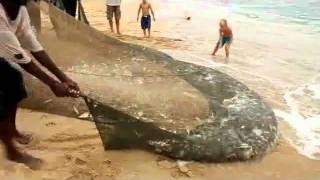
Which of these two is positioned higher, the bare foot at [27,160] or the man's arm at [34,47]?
the man's arm at [34,47]

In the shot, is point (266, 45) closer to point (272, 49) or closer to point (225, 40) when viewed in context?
point (272, 49)

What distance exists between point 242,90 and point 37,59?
83.3 inches

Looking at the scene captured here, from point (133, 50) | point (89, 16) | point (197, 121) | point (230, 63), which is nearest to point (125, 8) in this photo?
point (89, 16)

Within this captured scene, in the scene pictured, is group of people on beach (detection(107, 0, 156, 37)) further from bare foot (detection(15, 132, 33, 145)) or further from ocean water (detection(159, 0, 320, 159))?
bare foot (detection(15, 132, 33, 145))

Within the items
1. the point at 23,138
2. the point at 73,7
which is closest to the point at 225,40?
the point at 73,7

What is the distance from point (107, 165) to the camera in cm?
340

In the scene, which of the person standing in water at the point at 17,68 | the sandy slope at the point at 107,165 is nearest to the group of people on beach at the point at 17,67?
the person standing in water at the point at 17,68

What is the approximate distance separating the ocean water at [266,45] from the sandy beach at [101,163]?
0.46m

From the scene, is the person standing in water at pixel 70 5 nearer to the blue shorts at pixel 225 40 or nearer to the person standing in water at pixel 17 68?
the blue shorts at pixel 225 40

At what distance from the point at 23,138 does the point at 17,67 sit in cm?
76

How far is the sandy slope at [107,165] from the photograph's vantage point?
3.28 metres

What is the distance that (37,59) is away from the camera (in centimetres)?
299

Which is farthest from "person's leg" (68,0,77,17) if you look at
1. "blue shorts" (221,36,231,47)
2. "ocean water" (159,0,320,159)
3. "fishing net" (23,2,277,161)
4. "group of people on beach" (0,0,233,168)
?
"group of people on beach" (0,0,233,168)

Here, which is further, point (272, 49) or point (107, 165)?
point (272, 49)
